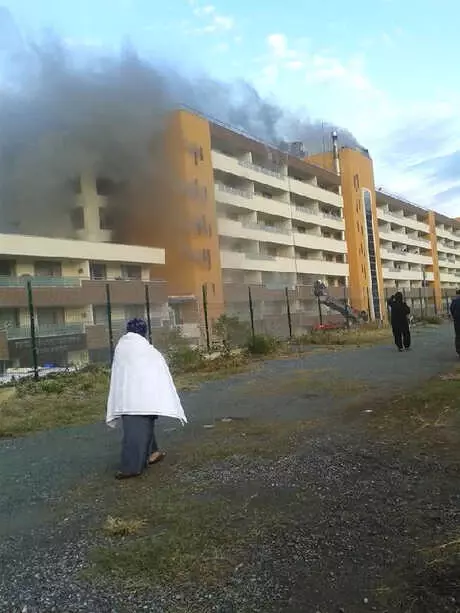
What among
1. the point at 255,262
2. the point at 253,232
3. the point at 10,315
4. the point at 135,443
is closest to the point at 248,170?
the point at 253,232

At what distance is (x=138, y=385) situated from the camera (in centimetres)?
481

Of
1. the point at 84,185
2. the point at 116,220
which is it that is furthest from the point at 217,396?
the point at 116,220

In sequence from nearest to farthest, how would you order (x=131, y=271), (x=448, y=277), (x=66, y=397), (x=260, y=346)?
(x=66, y=397), (x=260, y=346), (x=131, y=271), (x=448, y=277)

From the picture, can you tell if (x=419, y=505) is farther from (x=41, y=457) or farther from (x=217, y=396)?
(x=217, y=396)

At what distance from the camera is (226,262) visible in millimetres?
34594

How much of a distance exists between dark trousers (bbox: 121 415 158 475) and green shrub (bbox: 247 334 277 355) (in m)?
11.8

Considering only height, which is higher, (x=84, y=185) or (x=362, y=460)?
(x=84, y=185)

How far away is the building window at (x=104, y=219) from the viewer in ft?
93.0

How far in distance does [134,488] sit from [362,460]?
178 cm

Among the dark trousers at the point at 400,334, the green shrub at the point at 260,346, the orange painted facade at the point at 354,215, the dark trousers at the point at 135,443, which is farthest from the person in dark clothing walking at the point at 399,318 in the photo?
the orange painted facade at the point at 354,215

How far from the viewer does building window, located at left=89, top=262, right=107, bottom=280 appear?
104ft

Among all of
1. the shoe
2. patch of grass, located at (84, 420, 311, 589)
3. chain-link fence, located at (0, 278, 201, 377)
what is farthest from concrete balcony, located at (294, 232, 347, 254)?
patch of grass, located at (84, 420, 311, 589)

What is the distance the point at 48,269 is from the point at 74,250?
6.24 ft

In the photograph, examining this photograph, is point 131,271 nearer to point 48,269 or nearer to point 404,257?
point 48,269
